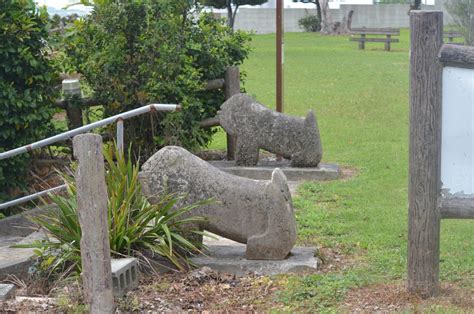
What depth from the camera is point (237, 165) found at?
37.4ft

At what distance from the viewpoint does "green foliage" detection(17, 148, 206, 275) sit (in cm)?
660

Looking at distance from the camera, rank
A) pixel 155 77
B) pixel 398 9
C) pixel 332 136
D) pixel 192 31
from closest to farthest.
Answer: pixel 155 77 → pixel 192 31 → pixel 332 136 → pixel 398 9

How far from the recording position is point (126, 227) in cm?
669

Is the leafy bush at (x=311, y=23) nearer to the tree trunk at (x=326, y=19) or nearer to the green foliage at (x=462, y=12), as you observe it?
the tree trunk at (x=326, y=19)

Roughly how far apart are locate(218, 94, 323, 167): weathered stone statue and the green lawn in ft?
2.16

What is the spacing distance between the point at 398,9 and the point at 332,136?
52242 mm

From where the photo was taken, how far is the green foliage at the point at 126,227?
6.60 meters

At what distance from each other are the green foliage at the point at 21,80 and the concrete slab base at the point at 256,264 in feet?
10.8

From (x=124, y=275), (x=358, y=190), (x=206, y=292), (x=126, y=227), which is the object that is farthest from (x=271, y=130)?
(x=124, y=275)

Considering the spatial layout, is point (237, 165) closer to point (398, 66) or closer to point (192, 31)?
point (192, 31)

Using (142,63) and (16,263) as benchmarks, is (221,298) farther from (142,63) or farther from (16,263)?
(142,63)

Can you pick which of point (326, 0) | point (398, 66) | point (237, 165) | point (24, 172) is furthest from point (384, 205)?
point (326, 0)

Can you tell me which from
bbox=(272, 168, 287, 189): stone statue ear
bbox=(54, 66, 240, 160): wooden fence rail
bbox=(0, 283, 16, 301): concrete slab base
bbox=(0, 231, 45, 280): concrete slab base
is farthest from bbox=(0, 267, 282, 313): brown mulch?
bbox=(54, 66, 240, 160): wooden fence rail

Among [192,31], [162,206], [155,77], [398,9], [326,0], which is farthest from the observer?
[398,9]
